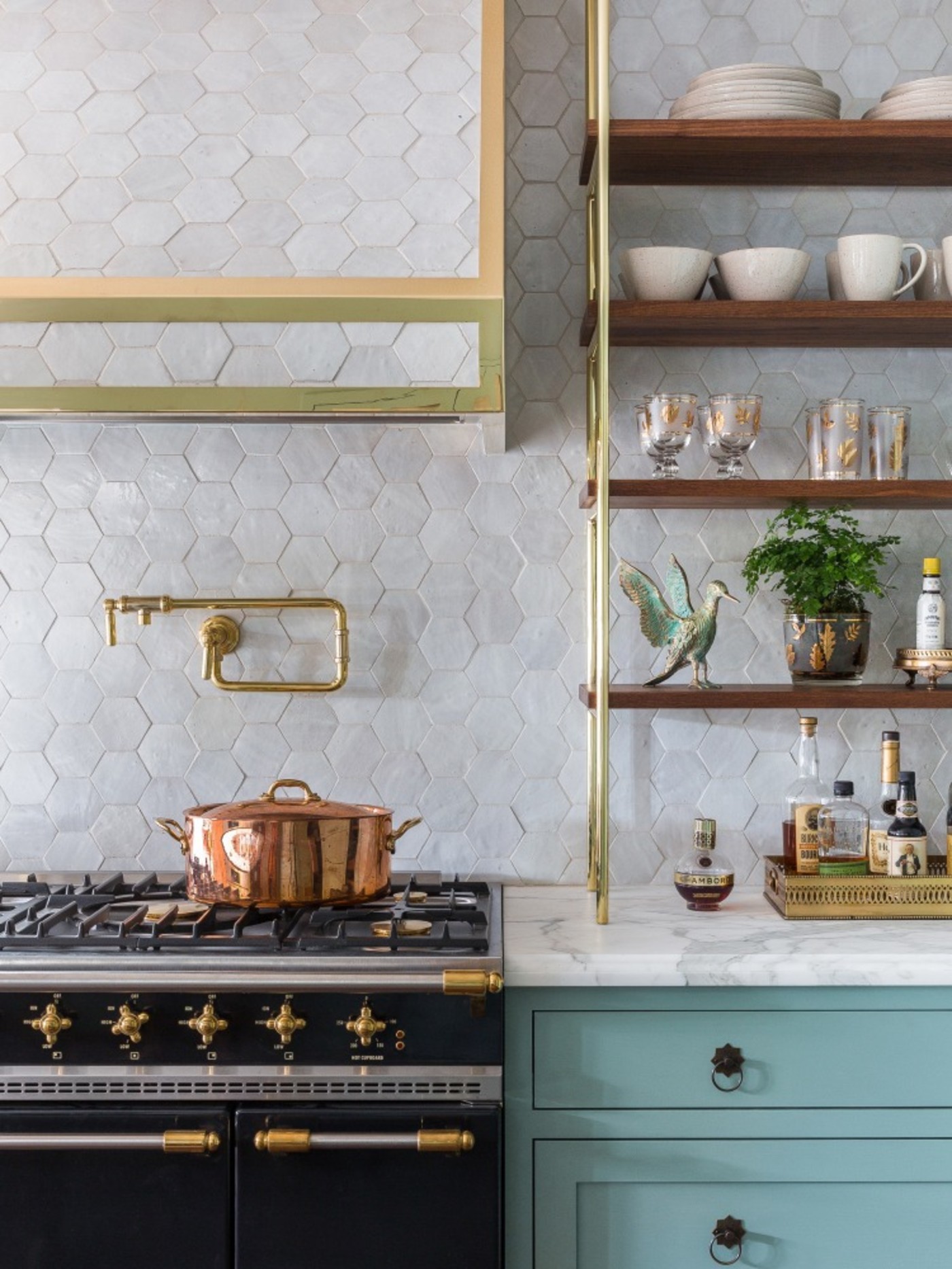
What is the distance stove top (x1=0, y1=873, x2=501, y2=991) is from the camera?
68.8 inches

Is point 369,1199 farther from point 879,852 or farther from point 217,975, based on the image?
point 879,852

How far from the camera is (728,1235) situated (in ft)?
5.86

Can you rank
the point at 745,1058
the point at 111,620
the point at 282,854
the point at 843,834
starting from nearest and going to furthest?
the point at 745,1058, the point at 282,854, the point at 843,834, the point at 111,620

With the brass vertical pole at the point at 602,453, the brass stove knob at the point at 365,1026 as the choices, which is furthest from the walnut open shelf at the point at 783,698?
the brass stove knob at the point at 365,1026

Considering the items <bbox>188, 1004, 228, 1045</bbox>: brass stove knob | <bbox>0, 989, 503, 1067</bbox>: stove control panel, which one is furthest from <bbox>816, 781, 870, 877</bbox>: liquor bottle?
<bbox>188, 1004, 228, 1045</bbox>: brass stove knob

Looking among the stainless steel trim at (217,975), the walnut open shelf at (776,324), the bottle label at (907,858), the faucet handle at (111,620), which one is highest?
the walnut open shelf at (776,324)

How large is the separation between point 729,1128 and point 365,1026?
564 millimetres

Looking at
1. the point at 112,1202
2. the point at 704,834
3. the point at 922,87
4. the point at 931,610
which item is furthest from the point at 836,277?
the point at 112,1202

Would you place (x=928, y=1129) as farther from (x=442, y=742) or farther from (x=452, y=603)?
(x=452, y=603)

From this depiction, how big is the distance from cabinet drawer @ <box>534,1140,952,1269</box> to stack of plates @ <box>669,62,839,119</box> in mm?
1711

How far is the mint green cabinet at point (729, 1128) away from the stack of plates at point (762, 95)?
1.49 metres

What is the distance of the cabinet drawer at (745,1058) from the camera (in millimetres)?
1785

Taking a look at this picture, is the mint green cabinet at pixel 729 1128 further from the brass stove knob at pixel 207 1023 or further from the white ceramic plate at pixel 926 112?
the white ceramic plate at pixel 926 112

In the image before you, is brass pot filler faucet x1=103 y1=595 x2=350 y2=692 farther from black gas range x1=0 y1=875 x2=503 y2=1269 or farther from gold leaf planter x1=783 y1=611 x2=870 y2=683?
gold leaf planter x1=783 y1=611 x2=870 y2=683
